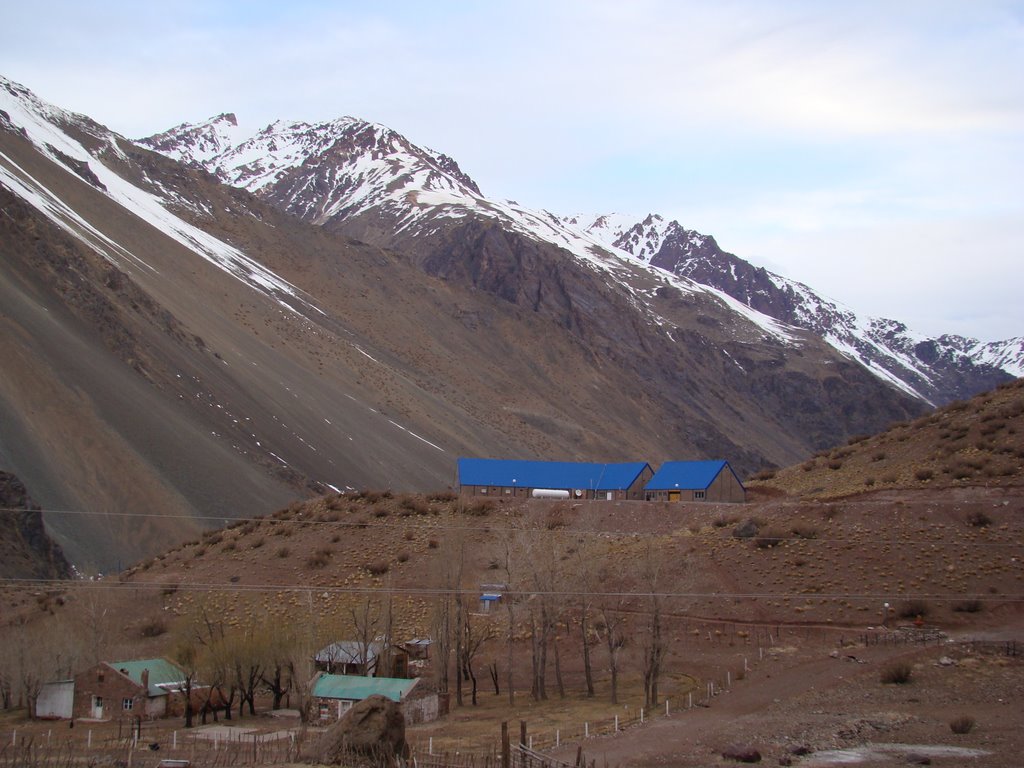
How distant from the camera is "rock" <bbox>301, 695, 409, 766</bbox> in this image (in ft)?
83.3

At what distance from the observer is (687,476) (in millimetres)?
64562

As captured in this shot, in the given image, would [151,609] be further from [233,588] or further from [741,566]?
[741,566]

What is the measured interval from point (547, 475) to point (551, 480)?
709 millimetres

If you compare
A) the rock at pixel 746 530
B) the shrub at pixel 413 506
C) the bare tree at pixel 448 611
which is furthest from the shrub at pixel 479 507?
the rock at pixel 746 530

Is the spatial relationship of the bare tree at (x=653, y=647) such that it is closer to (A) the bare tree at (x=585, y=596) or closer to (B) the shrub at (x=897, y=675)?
(A) the bare tree at (x=585, y=596)

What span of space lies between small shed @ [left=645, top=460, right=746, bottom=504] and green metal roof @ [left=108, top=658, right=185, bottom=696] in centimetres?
2921

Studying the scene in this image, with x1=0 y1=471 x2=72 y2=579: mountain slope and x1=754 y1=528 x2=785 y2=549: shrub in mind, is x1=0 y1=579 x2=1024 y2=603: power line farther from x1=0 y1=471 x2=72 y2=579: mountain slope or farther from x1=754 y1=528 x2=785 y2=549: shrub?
x1=0 y1=471 x2=72 y2=579: mountain slope

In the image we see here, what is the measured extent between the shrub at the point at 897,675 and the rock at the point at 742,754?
7.97m

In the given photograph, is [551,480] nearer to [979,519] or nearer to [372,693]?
[979,519]

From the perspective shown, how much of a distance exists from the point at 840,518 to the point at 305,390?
233 ft

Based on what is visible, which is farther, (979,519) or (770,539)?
(770,539)

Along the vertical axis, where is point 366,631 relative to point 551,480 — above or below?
below

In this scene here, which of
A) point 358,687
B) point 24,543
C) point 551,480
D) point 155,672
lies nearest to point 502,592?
point 358,687

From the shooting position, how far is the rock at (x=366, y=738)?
2538cm
